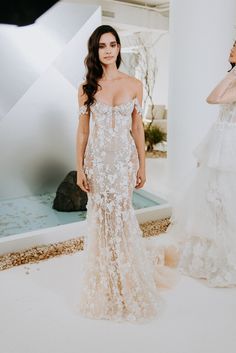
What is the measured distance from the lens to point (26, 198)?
4.91 m

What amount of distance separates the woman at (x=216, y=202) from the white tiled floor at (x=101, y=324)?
0.50 feet

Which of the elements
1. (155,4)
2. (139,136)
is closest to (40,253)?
(139,136)

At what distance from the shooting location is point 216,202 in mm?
2775

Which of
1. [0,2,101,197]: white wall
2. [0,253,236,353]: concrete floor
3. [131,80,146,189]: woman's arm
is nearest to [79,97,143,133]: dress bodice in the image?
[131,80,146,189]: woman's arm

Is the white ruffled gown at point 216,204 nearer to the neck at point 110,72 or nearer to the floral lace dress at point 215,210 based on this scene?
the floral lace dress at point 215,210

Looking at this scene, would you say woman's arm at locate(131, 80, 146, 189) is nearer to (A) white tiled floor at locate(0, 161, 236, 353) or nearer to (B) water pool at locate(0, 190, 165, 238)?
(A) white tiled floor at locate(0, 161, 236, 353)

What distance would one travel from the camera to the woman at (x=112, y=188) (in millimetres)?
2221

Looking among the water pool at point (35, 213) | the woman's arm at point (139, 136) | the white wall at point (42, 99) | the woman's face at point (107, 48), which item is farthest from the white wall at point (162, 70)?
the woman's face at point (107, 48)

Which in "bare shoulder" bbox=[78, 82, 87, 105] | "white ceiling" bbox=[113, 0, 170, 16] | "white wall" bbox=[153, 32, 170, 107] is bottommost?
"bare shoulder" bbox=[78, 82, 87, 105]

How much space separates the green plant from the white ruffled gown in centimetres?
571

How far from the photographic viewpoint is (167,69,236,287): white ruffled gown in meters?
2.70

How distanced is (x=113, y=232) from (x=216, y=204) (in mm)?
917

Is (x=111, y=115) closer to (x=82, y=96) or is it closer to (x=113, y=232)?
(x=82, y=96)

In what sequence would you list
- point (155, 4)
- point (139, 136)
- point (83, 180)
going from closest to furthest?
1. point (83, 180)
2. point (139, 136)
3. point (155, 4)
